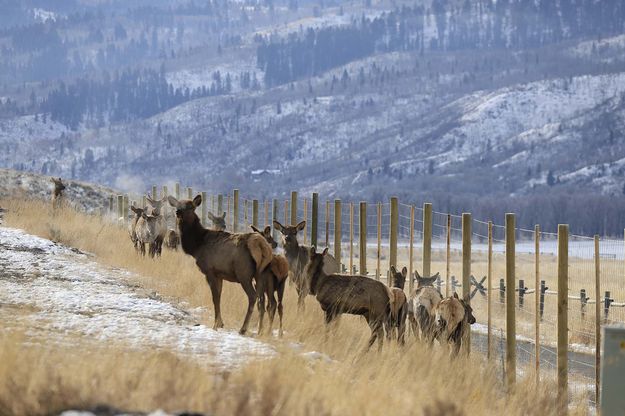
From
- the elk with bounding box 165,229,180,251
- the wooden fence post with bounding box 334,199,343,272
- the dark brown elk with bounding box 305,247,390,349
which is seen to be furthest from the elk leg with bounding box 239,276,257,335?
the elk with bounding box 165,229,180,251

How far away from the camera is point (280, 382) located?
29.8 ft

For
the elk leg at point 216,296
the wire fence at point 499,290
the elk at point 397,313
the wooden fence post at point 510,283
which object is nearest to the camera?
the elk leg at point 216,296

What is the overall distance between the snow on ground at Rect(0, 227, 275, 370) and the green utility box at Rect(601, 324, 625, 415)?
337 centimetres

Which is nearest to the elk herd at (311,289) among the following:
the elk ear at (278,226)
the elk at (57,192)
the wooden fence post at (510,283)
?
the elk ear at (278,226)

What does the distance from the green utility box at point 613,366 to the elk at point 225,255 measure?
5.62 metres

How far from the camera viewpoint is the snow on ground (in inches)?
439

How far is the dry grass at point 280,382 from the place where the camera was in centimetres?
823

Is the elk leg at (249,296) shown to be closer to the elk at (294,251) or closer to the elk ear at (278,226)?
the elk at (294,251)

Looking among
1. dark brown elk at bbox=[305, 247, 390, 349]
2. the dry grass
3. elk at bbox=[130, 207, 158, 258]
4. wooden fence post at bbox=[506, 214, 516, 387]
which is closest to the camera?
→ the dry grass

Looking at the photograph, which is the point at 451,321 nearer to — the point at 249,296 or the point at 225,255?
the point at 249,296

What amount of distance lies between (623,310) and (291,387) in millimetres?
30591

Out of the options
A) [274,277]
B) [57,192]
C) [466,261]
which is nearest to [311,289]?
[274,277]

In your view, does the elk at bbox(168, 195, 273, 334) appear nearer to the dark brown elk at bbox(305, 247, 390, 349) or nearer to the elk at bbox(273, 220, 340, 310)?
the dark brown elk at bbox(305, 247, 390, 349)

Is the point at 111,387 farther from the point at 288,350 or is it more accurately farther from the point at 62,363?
the point at 288,350
